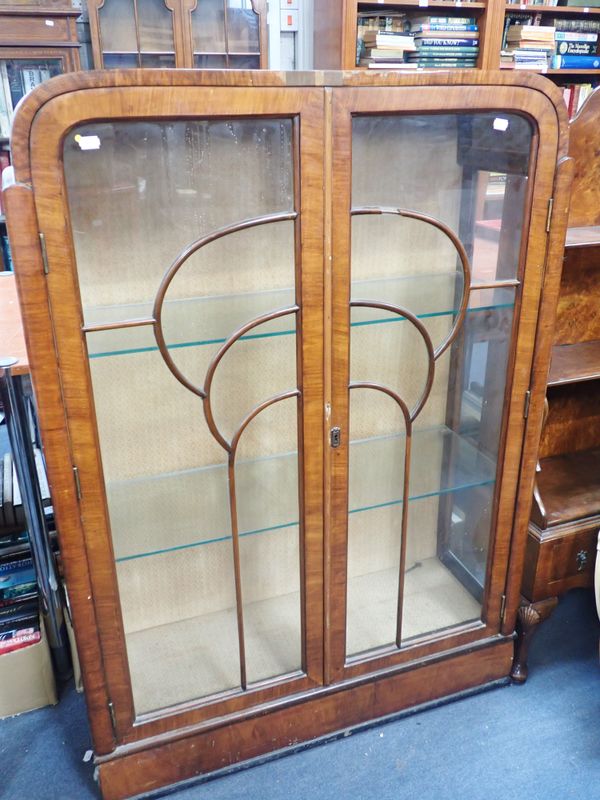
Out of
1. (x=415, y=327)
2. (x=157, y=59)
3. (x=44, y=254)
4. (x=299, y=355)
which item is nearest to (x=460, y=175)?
(x=415, y=327)

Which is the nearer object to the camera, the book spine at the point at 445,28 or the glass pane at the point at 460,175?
the glass pane at the point at 460,175

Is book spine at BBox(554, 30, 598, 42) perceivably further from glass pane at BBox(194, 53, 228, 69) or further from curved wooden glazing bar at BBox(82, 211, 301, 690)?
curved wooden glazing bar at BBox(82, 211, 301, 690)

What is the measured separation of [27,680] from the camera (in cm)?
158

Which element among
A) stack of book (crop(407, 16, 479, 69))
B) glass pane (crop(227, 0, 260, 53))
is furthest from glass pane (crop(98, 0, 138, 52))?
stack of book (crop(407, 16, 479, 69))

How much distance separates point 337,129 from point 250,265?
0.26 metres

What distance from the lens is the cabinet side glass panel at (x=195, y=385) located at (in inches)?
41.8

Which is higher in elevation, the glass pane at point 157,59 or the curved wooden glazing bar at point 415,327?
the glass pane at point 157,59

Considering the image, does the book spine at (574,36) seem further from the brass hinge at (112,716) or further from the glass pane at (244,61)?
the brass hinge at (112,716)

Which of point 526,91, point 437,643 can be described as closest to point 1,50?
point 526,91

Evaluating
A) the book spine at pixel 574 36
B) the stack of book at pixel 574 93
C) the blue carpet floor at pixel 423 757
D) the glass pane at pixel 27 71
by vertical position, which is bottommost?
the blue carpet floor at pixel 423 757

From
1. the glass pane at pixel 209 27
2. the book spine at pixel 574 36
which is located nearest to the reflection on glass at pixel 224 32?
the glass pane at pixel 209 27

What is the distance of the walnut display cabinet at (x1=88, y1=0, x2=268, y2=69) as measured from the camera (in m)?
2.86

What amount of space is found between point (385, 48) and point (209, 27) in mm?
836

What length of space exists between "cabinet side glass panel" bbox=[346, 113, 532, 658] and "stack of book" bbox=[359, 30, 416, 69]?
2302mm
